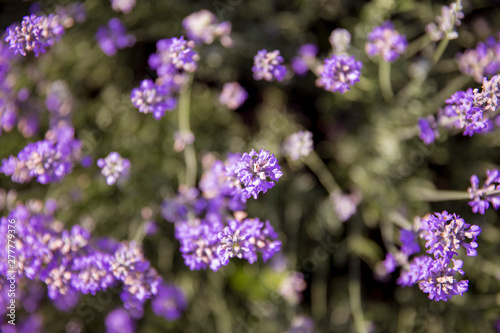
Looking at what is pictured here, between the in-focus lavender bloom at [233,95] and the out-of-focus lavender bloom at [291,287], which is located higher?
the in-focus lavender bloom at [233,95]

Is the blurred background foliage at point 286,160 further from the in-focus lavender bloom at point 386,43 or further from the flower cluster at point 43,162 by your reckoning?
the flower cluster at point 43,162

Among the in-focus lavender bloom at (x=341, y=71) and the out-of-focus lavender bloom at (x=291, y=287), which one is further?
the out-of-focus lavender bloom at (x=291, y=287)

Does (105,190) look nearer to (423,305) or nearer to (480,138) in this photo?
(423,305)

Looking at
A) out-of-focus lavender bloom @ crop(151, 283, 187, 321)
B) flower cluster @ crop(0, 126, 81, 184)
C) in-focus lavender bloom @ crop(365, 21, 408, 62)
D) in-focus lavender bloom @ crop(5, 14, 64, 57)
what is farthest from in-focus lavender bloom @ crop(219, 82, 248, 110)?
out-of-focus lavender bloom @ crop(151, 283, 187, 321)

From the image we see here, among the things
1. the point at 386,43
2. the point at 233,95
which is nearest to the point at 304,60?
the point at 233,95

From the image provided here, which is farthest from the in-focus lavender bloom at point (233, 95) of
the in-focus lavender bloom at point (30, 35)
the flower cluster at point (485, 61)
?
the flower cluster at point (485, 61)
